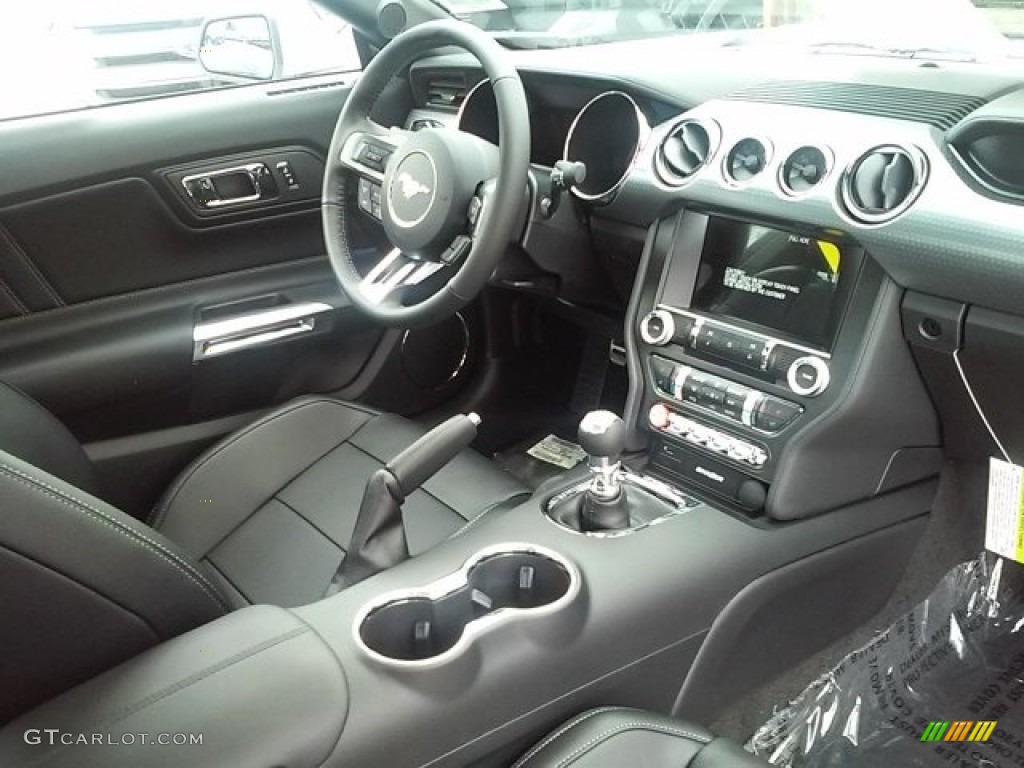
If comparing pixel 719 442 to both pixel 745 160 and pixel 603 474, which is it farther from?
pixel 745 160

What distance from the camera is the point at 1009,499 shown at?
1.22 m

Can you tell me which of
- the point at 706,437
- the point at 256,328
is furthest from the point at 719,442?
the point at 256,328

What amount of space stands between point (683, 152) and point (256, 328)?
2.82 feet

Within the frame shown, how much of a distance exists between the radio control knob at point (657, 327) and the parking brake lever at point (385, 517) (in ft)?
1.24

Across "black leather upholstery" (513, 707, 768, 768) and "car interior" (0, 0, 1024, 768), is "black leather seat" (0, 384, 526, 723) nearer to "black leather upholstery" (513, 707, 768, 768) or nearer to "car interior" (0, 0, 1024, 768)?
"car interior" (0, 0, 1024, 768)

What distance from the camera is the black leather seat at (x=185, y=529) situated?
2.66ft

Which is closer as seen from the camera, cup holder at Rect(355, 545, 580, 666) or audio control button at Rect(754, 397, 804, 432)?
cup holder at Rect(355, 545, 580, 666)

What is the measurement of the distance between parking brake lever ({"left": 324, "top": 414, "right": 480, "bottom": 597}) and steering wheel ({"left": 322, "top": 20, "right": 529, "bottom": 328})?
0.26 meters

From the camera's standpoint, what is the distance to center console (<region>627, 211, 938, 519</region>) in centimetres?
123

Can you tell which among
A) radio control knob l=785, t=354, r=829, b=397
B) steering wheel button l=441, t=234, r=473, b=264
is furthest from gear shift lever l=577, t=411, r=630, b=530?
steering wheel button l=441, t=234, r=473, b=264

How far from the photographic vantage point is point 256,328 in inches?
72.2

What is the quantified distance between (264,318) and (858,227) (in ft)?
3.63

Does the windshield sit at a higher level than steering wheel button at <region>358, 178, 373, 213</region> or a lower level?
higher

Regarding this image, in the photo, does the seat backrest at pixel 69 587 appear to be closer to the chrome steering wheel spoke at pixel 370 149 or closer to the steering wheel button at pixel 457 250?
the steering wheel button at pixel 457 250
